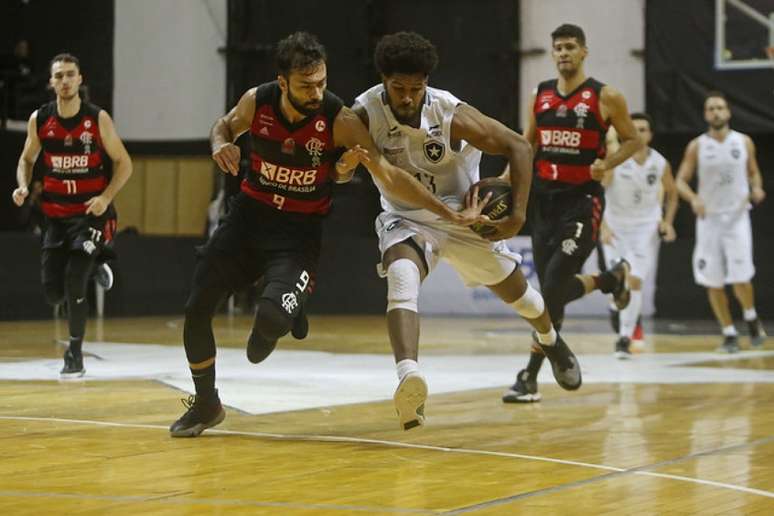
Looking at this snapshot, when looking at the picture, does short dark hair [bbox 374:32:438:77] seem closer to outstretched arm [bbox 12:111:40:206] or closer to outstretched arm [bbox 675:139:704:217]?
outstretched arm [bbox 12:111:40:206]

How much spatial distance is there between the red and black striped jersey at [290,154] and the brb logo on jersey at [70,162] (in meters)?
3.65

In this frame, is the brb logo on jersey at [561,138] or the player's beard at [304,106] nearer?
the player's beard at [304,106]

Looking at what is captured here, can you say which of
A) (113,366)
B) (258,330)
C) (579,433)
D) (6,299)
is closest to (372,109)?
(258,330)

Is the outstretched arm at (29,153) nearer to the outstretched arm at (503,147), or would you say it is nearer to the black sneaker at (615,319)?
the outstretched arm at (503,147)

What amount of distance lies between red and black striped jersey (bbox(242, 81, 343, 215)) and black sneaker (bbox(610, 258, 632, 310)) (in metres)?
4.66

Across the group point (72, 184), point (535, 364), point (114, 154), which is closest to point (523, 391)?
point (535, 364)

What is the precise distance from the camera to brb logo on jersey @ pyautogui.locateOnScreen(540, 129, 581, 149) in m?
9.19

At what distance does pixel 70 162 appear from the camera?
33.9 feet

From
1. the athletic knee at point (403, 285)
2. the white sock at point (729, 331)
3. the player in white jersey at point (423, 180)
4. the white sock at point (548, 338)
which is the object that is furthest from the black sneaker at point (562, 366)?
the white sock at point (729, 331)

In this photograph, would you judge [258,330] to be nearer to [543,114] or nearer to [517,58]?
[543,114]

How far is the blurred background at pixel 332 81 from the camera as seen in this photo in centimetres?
1956

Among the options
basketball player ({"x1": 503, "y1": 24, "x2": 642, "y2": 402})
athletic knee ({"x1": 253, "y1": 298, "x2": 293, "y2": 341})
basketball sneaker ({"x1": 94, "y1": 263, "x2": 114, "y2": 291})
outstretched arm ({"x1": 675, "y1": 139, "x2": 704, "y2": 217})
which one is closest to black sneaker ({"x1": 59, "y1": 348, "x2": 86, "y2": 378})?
basketball sneaker ({"x1": 94, "y1": 263, "x2": 114, "y2": 291})

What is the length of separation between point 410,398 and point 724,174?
8.81 m

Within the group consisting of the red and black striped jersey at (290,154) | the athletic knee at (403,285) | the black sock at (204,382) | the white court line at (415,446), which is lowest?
the white court line at (415,446)
